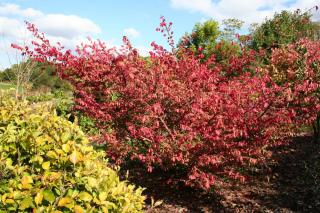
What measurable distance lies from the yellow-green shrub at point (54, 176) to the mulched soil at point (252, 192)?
4067 mm

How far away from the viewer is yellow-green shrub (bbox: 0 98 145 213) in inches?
97.6

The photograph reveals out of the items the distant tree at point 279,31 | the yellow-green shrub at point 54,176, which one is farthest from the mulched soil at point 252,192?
the distant tree at point 279,31

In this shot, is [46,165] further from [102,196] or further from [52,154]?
[102,196]

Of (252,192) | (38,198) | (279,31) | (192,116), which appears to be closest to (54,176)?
(38,198)

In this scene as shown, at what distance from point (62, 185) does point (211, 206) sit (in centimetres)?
495

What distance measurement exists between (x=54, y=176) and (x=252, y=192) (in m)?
5.83

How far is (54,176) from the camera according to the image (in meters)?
2.52

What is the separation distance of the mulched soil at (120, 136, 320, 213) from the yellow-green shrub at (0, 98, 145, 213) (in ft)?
13.3

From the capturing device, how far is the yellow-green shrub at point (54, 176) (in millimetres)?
2479

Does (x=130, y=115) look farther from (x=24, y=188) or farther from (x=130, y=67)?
(x=24, y=188)

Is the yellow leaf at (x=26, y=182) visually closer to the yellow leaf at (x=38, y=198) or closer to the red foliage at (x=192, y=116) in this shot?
the yellow leaf at (x=38, y=198)

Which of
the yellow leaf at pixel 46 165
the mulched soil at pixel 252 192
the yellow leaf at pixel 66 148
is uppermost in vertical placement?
the yellow leaf at pixel 66 148

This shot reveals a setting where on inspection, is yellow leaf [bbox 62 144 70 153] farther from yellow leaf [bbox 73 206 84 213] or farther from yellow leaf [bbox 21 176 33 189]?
yellow leaf [bbox 73 206 84 213]

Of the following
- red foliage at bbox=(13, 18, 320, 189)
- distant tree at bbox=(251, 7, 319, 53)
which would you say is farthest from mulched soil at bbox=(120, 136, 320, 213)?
distant tree at bbox=(251, 7, 319, 53)
